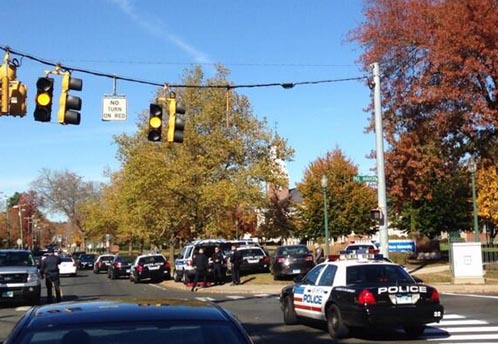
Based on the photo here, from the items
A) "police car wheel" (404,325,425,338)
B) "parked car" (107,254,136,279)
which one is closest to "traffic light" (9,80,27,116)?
"police car wheel" (404,325,425,338)

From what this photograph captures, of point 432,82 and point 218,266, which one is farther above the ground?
point 432,82

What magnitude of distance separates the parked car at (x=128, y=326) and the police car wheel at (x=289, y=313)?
10278 millimetres

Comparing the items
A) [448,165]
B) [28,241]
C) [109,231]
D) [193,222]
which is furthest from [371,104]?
[28,241]

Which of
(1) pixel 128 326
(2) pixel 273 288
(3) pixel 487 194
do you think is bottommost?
(2) pixel 273 288

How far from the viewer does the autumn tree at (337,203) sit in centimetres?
6304

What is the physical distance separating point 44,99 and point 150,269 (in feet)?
65.7

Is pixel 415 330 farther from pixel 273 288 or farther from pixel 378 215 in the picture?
pixel 273 288

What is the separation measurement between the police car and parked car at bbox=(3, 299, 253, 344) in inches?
310

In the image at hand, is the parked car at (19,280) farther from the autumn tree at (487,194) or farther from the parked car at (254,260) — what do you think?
the autumn tree at (487,194)

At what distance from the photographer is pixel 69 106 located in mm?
16953

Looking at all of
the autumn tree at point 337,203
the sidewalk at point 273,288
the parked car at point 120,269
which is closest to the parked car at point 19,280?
the sidewalk at point 273,288

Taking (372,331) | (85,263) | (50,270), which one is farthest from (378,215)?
(85,263)

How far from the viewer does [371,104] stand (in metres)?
35.1

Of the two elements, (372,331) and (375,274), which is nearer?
(375,274)
